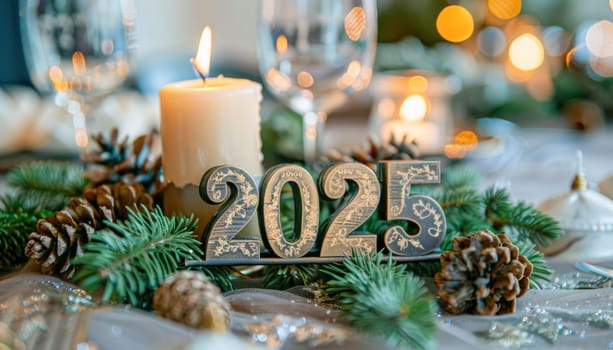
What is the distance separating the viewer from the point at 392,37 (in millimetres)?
2852

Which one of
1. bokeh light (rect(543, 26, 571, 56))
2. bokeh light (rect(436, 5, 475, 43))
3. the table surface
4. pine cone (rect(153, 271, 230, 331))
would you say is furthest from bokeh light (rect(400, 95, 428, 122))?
bokeh light (rect(436, 5, 475, 43))

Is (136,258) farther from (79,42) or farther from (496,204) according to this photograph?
(79,42)

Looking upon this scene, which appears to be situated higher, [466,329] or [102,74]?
[102,74]

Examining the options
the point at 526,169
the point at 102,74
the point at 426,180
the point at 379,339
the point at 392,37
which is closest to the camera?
the point at 379,339

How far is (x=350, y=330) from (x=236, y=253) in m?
0.10

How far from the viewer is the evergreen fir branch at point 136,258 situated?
375 millimetres

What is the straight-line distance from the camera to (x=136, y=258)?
399 mm

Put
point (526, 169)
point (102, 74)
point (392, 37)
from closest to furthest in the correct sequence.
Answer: point (102, 74) < point (526, 169) < point (392, 37)

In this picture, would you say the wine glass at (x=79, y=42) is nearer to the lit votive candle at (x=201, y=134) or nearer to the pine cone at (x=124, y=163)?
the pine cone at (x=124, y=163)

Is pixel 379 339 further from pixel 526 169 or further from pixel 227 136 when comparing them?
pixel 526 169

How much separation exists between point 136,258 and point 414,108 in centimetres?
68

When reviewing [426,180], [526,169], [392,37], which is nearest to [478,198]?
[426,180]

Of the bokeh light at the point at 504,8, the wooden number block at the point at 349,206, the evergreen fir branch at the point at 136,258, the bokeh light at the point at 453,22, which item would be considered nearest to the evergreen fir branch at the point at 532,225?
the wooden number block at the point at 349,206

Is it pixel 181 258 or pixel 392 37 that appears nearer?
pixel 181 258
